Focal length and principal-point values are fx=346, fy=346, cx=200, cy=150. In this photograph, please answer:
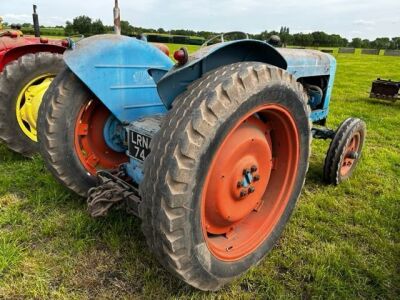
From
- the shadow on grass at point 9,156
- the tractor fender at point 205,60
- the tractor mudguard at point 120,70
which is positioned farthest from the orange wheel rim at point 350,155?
the shadow on grass at point 9,156

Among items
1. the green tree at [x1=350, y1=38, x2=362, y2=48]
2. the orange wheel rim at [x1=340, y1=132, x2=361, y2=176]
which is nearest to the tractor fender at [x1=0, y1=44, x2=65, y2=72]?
the orange wheel rim at [x1=340, y1=132, x2=361, y2=176]

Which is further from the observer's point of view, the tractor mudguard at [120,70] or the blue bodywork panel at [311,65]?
the blue bodywork panel at [311,65]

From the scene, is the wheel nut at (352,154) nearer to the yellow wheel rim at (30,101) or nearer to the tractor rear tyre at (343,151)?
the tractor rear tyre at (343,151)

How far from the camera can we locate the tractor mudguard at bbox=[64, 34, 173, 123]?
2.37 meters

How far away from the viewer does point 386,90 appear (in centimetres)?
792

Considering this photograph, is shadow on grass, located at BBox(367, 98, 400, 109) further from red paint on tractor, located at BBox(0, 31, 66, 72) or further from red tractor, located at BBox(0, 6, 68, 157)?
red tractor, located at BBox(0, 6, 68, 157)

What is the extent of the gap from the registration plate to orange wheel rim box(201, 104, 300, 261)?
0.56 metres

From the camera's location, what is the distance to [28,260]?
2.22 m

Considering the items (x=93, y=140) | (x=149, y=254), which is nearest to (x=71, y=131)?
(x=93, y=140)

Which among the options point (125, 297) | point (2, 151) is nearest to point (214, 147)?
point (125, 297)

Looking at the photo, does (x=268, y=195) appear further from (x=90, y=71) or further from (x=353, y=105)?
(x=353, y=105)

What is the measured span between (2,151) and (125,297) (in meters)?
2.97

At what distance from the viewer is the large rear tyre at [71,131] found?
242 centimetres

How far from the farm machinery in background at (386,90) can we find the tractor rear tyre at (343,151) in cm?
503
